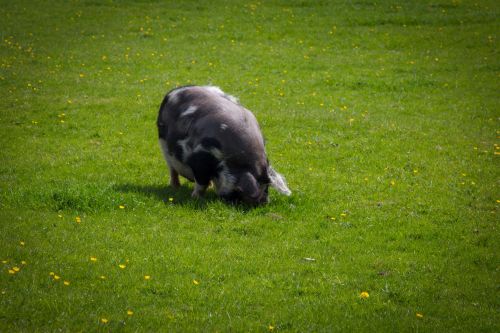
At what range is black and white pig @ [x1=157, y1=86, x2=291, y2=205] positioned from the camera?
36.5 ft

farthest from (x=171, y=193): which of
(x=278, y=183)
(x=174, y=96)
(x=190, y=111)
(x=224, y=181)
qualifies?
(x=278, y=183)

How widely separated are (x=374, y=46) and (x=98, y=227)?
57.2 ft

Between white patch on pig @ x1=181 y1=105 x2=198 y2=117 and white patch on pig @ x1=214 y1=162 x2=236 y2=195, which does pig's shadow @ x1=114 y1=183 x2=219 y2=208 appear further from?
white patch on pig @ x1=181 y1=105 x2=198 y2=117

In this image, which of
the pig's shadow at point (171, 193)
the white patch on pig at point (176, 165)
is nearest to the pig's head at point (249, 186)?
the pig's shadow at point (171, 193)

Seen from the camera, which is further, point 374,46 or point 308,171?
point 374,46

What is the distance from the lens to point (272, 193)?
39.8 ft

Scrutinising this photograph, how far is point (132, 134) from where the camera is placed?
16.2 metres

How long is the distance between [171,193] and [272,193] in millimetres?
1759

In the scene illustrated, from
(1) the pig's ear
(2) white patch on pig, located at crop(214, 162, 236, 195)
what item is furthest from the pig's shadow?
(1) the pig's ear

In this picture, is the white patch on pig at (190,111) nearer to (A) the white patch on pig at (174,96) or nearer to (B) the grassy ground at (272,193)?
(A) the white patch on pig at (174,96)

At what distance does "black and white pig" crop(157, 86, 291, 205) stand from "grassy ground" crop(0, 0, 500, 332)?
38 cm

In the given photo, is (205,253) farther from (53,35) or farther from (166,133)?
(53,35)

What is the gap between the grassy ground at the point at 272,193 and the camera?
823 centimetres

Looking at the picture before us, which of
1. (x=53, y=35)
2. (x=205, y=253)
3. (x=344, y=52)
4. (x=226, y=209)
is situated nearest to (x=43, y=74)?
(x=53, y=35)
